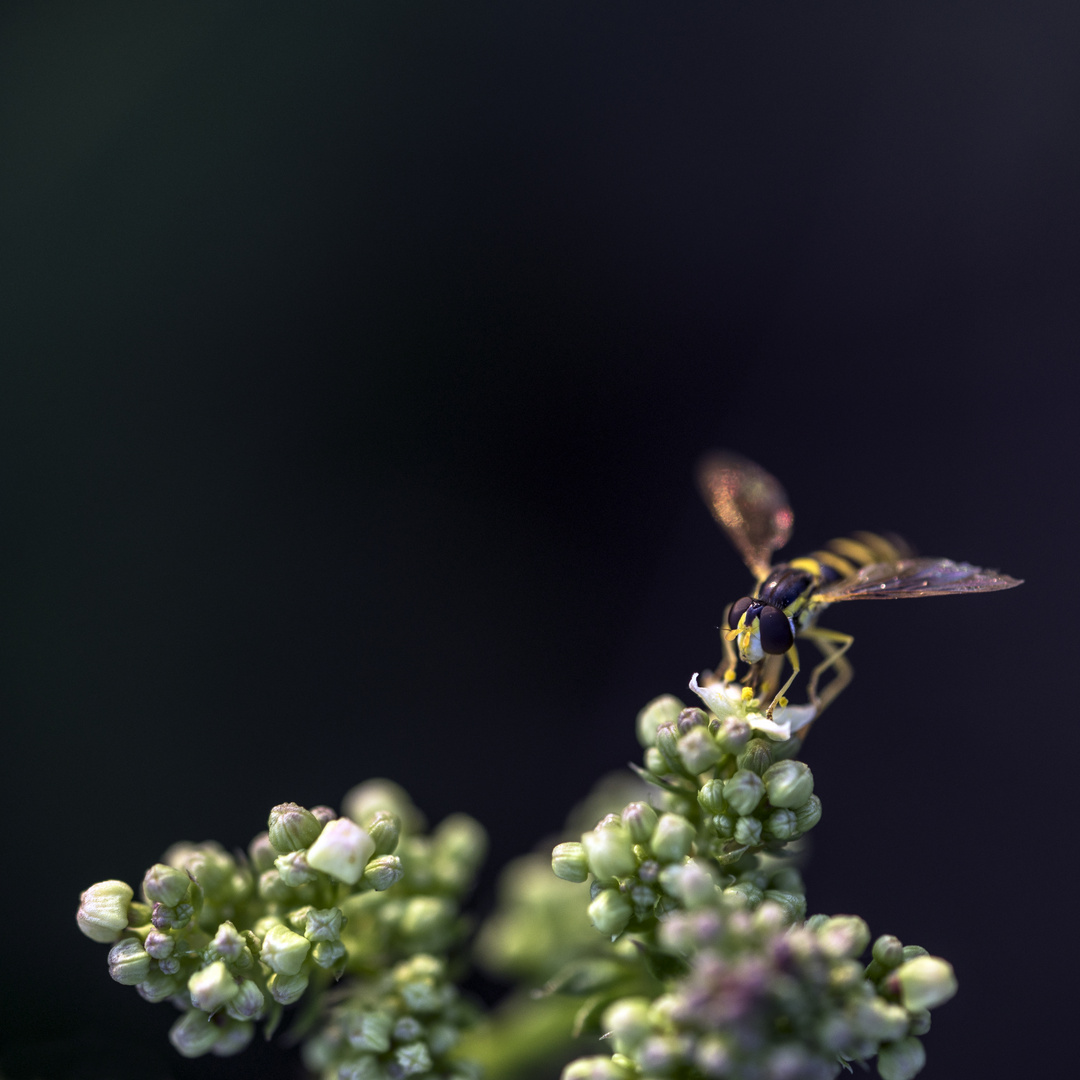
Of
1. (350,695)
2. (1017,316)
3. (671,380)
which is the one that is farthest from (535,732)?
(1017,316)

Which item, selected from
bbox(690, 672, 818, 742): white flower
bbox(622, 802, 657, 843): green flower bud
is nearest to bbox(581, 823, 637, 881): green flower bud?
bbox(622, 802, 657, 843): green flower bud

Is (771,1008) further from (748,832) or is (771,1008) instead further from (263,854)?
(263,854)

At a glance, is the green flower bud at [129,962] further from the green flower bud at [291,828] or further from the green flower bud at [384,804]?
the green flower bud at [384,804]

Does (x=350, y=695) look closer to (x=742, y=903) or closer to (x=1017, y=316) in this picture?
(x=742, y=903)

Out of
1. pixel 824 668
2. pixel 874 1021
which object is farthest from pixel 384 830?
pixel 824 668

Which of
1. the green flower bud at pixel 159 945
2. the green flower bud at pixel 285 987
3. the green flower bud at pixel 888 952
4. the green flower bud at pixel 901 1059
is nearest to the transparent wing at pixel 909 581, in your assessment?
the green flower bud at pixel 888 952

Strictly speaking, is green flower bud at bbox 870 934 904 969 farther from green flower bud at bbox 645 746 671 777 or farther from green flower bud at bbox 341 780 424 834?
green flower bud at bbox 341 780 424 834
